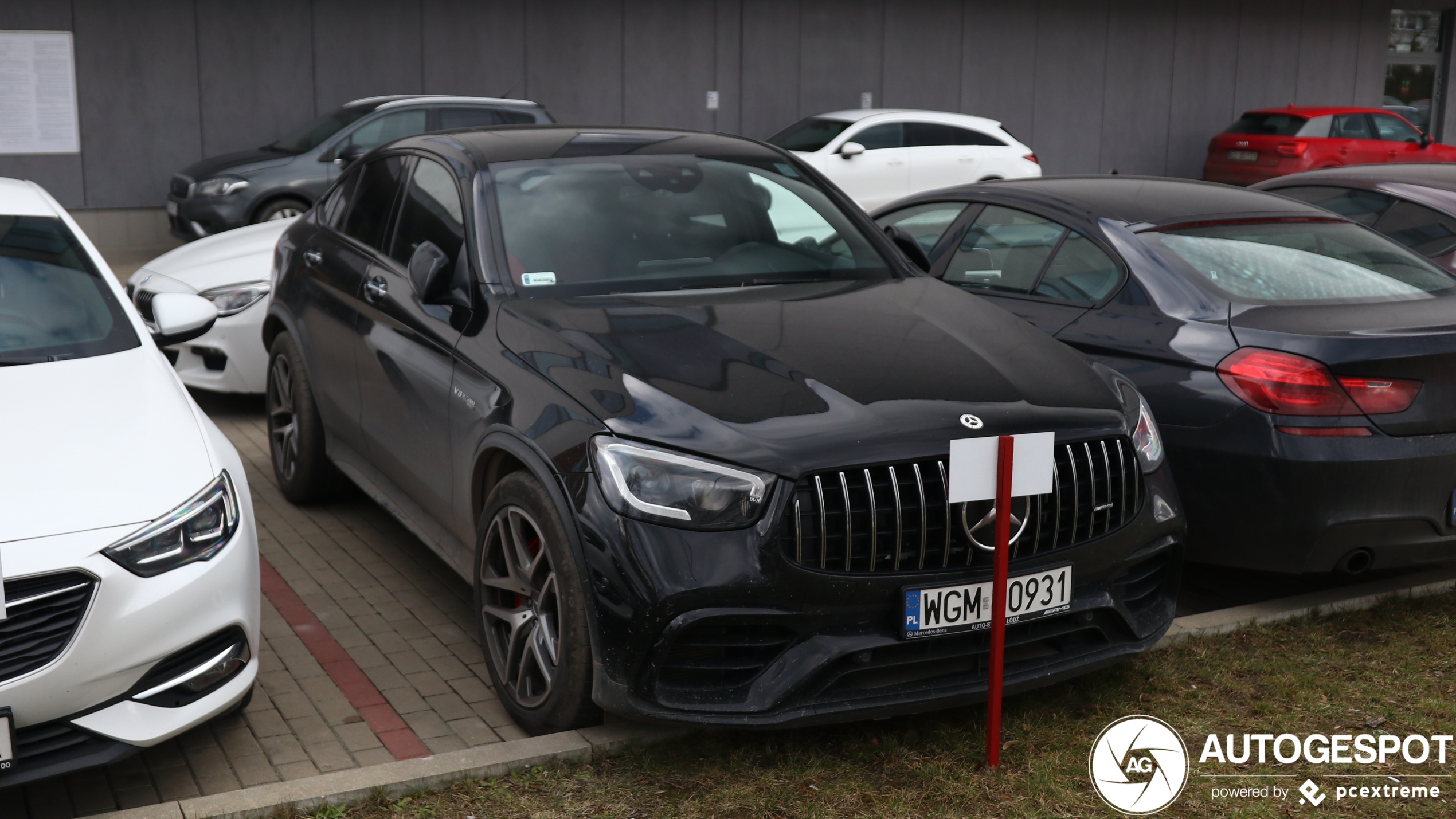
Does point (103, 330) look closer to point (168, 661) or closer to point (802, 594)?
point (168, 661)

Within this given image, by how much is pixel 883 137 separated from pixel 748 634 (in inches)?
556

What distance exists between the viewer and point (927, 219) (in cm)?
648

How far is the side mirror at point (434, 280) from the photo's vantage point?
4375 millimetres

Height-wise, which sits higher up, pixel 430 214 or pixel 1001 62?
pixel 1001 62

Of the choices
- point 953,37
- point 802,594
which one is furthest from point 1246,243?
point 953,37

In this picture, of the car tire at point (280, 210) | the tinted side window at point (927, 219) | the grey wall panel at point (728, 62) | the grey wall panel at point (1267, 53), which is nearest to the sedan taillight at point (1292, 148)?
the grey wall panel at point (1267, 53)

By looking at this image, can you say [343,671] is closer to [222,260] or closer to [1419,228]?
[222,260]

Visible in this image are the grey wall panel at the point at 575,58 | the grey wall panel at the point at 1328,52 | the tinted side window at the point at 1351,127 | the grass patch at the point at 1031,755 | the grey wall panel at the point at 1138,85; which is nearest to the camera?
the grass patch at the point at 1031,755

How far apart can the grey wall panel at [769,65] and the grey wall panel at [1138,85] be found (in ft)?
20.9

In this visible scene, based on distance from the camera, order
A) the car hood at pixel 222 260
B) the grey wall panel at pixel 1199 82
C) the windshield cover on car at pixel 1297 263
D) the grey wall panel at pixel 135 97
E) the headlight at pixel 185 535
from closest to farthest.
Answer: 1. the headlight at pixel 185 535
2. the windshield cover on car at pixel 1297 263
3. the car hood at pixel 222 260
4. the grey wall panel at pixel 135 97
5. the grey wall panel at pixel 1199 82

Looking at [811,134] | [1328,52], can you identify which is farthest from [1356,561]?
[1328,52]

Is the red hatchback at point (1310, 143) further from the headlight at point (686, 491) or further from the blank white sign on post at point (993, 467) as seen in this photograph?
the headlight at point (686, 491)

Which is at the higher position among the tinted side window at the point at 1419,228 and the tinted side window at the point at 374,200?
the tinted side window at the point at 374,200

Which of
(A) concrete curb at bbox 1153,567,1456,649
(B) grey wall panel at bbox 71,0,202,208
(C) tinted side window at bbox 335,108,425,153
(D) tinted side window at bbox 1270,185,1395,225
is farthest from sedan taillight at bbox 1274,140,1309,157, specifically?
(A) concrete curb at bbox 1153,567,1456,649
